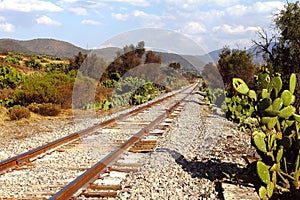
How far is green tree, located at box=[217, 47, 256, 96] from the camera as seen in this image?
27.9 metres

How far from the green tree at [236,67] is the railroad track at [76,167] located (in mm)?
17597

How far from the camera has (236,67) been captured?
28891 mm

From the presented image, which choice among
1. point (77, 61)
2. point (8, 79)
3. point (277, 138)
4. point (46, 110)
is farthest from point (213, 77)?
point (277, 138)

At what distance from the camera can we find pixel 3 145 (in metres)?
9.68

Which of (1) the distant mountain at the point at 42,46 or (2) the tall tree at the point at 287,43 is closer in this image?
(2) the tall tree at the point at 287,43

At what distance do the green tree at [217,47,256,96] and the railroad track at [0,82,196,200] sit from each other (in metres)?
17.6

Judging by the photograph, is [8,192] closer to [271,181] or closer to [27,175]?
[27,175]

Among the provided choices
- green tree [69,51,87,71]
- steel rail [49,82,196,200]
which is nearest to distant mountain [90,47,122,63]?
steel rail [49,82,196,200]

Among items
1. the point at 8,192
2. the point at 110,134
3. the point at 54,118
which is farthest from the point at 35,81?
the point at 8,192

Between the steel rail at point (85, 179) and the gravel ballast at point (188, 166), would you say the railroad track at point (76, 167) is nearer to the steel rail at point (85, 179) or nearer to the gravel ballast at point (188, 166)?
the steel rail at point (85, 179)

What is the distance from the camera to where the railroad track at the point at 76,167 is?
5617 mm

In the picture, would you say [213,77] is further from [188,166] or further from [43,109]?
[188,166]

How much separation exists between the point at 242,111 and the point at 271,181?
33.4 feet

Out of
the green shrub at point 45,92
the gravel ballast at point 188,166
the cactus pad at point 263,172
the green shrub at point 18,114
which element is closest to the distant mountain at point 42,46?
the green shrub at point 45,92
